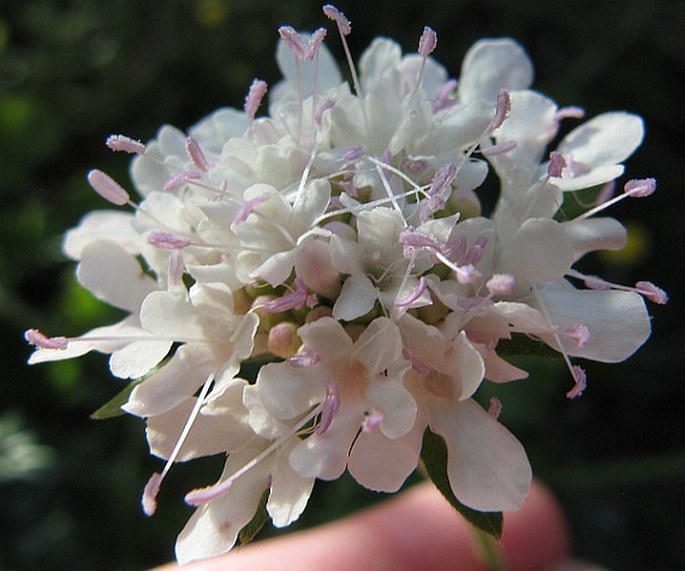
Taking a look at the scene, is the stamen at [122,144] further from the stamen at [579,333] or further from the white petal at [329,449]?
the stamen at [579,333]

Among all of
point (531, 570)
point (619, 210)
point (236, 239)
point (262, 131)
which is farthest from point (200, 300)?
point (619, 210)

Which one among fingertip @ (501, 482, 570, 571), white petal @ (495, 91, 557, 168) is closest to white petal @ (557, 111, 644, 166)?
white petal @ (495, 91, 557, 168)

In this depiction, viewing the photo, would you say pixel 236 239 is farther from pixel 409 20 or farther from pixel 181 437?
pixel 409 20

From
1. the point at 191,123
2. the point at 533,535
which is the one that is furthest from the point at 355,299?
the point at 191,123

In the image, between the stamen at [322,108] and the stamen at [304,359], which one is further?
the stamen at [322,108]

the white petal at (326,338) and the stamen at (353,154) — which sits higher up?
the stamen at (353,154)

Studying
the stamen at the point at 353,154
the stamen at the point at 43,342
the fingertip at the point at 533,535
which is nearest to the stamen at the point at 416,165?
the stamen at the point at 353,154

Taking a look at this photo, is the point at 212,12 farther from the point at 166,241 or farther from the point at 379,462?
the point at 379,462
